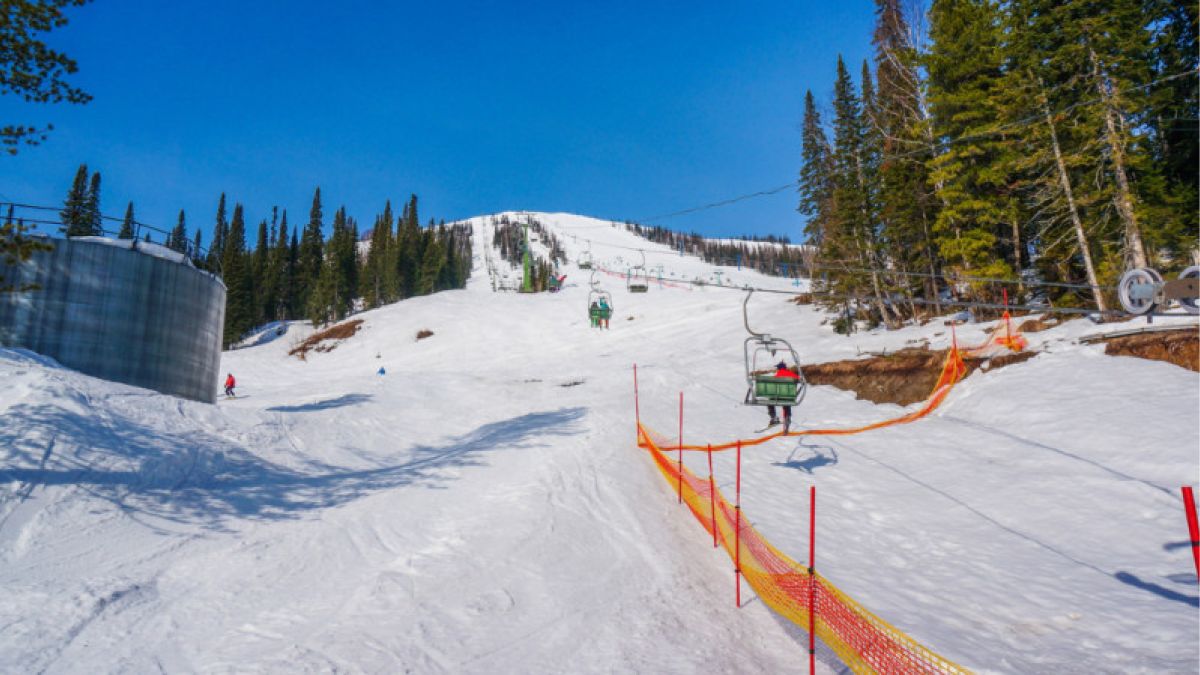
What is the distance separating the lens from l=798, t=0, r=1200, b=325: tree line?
2003 centimetres

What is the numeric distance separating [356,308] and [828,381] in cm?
8160

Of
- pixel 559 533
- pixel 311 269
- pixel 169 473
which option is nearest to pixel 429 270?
pixel 311 269

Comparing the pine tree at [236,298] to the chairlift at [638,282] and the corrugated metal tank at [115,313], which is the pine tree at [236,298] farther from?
the corrugated metal tank at [115,313]

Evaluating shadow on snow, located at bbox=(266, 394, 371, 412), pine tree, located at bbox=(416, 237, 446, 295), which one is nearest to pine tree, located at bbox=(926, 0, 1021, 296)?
shadow on snow, located at bbox=(266, 394, 371, 412)

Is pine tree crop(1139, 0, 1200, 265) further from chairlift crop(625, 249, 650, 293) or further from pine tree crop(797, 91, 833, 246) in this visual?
chairlift crop(625, 249, 650, 293)

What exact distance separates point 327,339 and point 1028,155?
182 ft

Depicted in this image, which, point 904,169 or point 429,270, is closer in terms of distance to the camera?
point 904,169

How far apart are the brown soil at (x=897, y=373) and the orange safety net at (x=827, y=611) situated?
1388 centimetres

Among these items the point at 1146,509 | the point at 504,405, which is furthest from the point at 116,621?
the point at 504,405

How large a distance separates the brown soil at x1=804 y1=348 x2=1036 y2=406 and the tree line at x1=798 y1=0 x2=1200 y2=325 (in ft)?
10.1

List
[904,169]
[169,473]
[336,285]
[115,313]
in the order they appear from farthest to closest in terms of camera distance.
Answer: [336,285] < [904,169] < [115,313] < [169,473]

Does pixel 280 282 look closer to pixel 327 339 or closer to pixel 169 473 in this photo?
pixel 327 339

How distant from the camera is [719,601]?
7527 mm

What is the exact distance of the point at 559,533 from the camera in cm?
933
